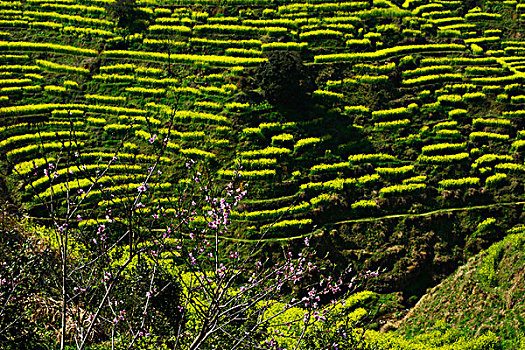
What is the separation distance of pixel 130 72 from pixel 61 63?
531cm

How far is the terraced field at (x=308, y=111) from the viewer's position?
23.2 meters

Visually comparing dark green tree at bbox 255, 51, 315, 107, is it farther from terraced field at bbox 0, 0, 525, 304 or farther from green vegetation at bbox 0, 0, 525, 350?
terraced field at bbox 0, 0, 525, 304

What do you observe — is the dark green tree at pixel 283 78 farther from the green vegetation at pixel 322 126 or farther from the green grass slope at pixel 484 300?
the green grass slope at pixel 484 300

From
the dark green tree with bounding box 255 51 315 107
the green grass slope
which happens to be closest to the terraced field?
the dark green tree with bounding box 255 51 315 107

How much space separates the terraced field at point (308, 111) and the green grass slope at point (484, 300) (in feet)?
5.94

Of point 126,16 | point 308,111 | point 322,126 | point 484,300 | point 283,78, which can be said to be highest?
point 126,16

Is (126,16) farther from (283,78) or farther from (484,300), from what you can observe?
(484,300)

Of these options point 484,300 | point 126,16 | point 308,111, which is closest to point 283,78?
point 308,111

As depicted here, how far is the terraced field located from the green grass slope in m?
1.81

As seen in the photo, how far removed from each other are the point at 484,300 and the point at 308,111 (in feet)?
49.9

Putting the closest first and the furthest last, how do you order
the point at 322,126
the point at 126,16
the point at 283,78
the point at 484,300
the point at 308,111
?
the point at 484,300, the point at 283,78, the point at 322,126, the point at 308,111, the point at 126,16

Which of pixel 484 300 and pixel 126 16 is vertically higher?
pixel 126 16

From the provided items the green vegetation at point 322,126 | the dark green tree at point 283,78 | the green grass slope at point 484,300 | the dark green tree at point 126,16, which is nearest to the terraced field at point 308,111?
the green vegetation at point 322,126

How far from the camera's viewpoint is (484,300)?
56.4ft
